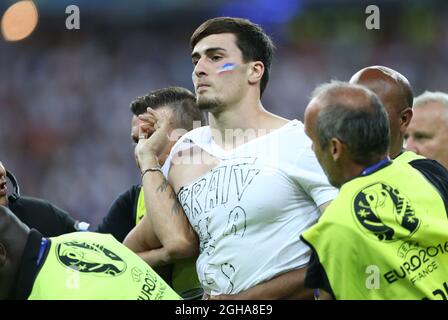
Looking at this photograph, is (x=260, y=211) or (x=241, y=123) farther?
(x=241, y=123)

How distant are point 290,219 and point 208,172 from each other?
52 cm

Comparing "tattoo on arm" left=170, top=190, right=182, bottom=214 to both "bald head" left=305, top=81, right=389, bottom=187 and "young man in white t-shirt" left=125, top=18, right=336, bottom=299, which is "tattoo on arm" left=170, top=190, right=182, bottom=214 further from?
"bald head" left=305, top=81, right=389, bottom=187

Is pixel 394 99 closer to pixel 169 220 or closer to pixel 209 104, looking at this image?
pixel 209 104

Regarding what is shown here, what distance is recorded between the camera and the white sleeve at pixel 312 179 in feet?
12.5

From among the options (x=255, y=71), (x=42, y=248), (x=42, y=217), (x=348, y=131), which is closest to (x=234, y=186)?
(x=255, y=71)

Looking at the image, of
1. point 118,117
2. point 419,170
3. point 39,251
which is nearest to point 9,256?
point 39,251

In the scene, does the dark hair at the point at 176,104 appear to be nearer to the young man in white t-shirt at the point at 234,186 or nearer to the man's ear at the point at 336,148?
the young man in white t-shirt at the point at 234,186

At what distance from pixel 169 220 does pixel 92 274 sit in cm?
115

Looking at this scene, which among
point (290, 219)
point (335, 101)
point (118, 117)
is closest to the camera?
point (335, 101)

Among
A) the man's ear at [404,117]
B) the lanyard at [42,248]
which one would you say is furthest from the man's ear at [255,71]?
the lanyard at [42,248]

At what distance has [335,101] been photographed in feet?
10.7

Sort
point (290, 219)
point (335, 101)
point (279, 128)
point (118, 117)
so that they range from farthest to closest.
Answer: point (118, 117)
point (279, 128)
point (290, 219)
point (335, 101)

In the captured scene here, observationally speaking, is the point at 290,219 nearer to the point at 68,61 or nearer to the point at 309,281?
the point at 309,281

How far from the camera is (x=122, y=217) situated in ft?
16.8
